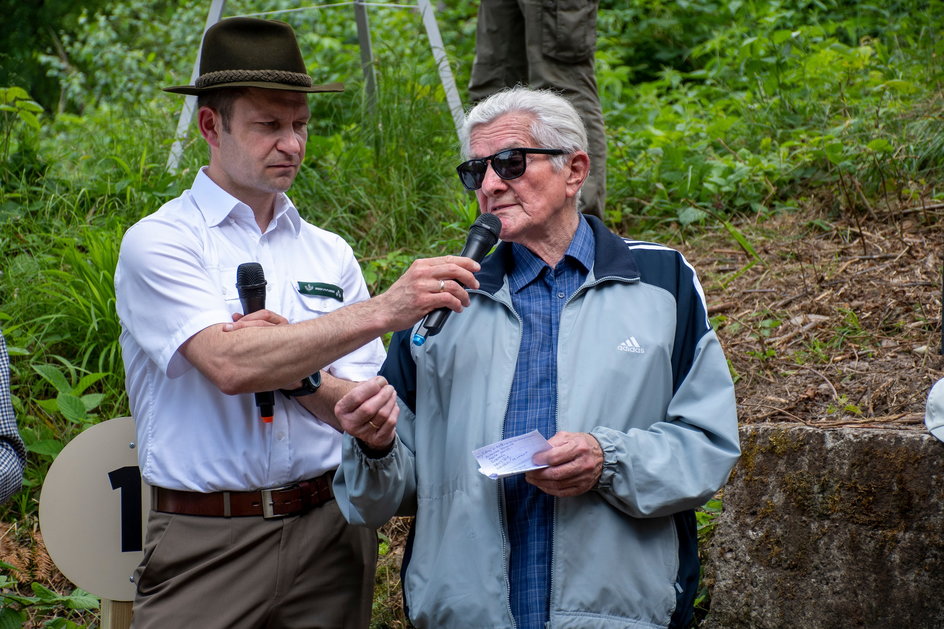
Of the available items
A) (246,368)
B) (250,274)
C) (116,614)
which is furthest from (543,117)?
(116,614)

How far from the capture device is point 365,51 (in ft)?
22.7

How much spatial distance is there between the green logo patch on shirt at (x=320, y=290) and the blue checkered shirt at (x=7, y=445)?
0.95 metres

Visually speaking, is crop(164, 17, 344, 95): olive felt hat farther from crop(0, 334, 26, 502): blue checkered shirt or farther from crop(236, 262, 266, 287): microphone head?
crop(0, 334, 26, 502): blue checkered shirt

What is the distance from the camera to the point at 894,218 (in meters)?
5.74

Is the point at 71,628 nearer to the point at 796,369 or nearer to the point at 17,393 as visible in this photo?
the point at 17,393

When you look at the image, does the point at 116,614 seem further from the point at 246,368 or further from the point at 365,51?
the point at 365,51

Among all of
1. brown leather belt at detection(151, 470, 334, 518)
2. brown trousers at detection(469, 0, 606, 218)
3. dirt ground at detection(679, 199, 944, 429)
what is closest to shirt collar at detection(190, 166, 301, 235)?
brown leather belt at detection(151, 470, 334, 518)

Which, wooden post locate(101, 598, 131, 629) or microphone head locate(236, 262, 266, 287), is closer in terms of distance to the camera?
microphone head locate(236, 262, 266, 287)

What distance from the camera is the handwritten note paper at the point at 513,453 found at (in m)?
A: 2.35

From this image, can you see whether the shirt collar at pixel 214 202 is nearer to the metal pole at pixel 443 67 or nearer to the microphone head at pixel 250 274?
the microphone head at pixel 250 274

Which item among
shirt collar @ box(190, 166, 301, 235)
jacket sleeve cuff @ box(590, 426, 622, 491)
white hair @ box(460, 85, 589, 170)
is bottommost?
jacket sleeve cuff @ box(590, 426, 622, 491)

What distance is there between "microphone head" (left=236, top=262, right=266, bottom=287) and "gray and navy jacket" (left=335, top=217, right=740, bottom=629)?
0.47 metres

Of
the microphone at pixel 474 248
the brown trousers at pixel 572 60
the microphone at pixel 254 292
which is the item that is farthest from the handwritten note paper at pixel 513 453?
the brown trousers at pixel 572 60

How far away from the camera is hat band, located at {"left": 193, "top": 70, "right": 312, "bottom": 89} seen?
2975 millimetres
